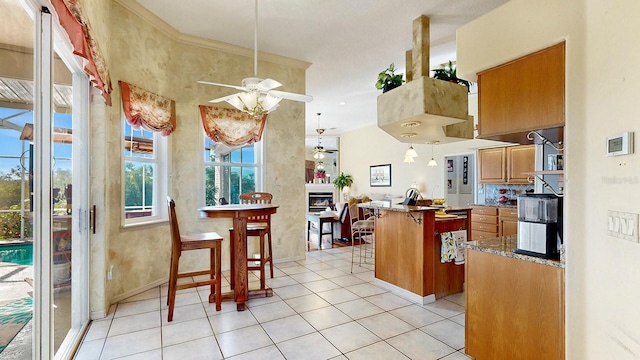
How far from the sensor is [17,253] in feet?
4.78

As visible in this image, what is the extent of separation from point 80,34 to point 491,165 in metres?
6.41

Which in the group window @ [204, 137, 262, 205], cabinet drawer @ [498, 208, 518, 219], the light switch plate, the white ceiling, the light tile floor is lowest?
the light tile floor

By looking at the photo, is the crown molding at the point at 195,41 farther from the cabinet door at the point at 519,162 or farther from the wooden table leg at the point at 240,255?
the cabinet door at the point at 519,162

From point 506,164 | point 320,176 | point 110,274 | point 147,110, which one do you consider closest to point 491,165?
point 506,164

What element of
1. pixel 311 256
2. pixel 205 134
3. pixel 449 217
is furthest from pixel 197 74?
pixel 449 217

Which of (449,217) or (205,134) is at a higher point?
(205,134)

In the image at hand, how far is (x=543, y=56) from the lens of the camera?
5.90 feet

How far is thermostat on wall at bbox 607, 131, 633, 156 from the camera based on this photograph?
4.06 feet

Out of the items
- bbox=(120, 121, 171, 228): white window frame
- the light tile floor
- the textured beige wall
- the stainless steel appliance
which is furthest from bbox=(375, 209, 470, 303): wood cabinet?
bbox=(120, 121, 171, 228): white window frame

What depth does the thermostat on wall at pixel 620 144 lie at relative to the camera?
4.06 ft

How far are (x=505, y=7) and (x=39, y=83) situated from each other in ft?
9.34

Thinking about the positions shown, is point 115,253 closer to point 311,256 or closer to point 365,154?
point 311,256

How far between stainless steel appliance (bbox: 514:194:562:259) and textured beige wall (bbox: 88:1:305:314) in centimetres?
340

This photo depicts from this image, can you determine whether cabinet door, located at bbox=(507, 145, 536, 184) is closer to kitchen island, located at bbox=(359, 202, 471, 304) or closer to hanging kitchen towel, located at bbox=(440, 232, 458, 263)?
kitchen island, located at bbox=(359, 202, 471, 304)
